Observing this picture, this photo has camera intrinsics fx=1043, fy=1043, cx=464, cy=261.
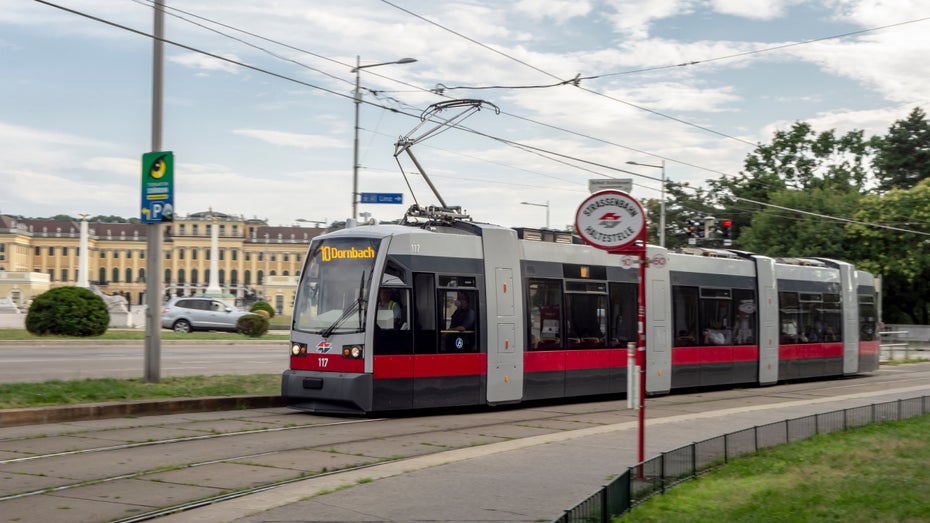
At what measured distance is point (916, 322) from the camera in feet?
231

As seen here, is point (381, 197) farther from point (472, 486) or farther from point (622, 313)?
point (472, 486)

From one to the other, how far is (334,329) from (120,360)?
1222cm

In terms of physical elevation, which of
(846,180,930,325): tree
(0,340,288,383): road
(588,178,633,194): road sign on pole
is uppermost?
(846,180,930,325): tree

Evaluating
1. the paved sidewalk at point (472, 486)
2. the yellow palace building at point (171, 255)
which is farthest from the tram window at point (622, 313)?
the yellow palace building at point (171, 255)

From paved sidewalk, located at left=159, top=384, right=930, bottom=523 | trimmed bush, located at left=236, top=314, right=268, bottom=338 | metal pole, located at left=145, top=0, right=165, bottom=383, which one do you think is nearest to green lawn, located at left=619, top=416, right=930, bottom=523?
paved sidewalk, located at left=159, top=384, right=930, bottom=523

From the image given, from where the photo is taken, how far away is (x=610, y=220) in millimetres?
10234

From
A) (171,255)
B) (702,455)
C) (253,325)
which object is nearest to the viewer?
(702,455)

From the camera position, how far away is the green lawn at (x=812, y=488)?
8.52 meters

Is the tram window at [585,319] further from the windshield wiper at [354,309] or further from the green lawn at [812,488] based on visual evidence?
the green lawn at [812,488]

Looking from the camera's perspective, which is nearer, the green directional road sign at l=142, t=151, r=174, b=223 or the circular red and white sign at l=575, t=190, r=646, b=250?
the circular red and white sign at l=575, t=190, r=646, b=250

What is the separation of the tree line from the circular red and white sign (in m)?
37.6

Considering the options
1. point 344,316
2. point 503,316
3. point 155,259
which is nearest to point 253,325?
point 155,259

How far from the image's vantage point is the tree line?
62.2m

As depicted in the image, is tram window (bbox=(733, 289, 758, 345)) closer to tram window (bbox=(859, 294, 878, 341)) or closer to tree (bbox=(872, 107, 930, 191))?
tram window (bbox=(859, 294, 878, 341))
